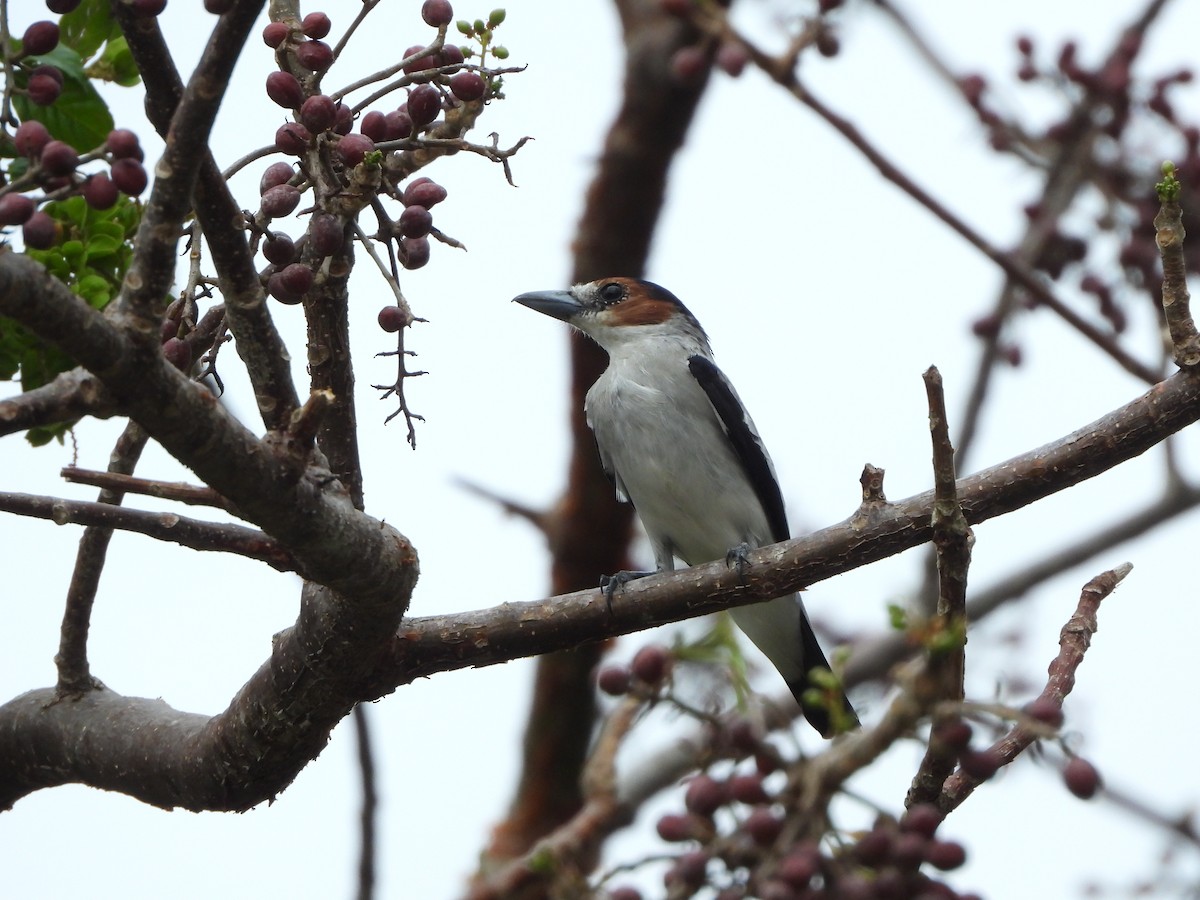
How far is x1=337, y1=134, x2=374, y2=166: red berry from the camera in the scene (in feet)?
8.41

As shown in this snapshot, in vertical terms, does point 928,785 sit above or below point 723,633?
below

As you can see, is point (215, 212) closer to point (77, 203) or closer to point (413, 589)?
point (77, 203)

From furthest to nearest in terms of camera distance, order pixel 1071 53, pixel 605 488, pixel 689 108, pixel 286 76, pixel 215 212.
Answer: pixel 605 488 → pixel 689 108 → pixel 1071 53 → pixel 286 76 → pixel 215 212

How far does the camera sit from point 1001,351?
5.71 m

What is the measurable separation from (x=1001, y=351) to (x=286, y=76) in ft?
12.6

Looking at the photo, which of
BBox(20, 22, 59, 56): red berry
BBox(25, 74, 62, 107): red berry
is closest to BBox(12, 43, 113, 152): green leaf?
BBox(20, 22, 59, 56): red berry

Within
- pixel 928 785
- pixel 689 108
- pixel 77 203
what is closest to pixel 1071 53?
pixel 689 108

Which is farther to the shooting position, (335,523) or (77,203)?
(77,203)

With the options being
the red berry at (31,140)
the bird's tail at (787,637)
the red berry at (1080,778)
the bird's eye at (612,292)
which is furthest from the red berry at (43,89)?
the bird's eye at (612,292)

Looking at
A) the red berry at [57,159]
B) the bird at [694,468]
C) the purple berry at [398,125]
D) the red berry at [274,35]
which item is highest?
the bird at [694,468]

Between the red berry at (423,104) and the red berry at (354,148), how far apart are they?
18 cm

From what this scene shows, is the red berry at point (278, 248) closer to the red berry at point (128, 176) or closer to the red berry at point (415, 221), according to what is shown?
the red berry at point (415, 221)

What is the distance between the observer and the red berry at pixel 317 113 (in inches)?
99.0

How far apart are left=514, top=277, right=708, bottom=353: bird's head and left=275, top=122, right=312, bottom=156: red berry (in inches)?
148
